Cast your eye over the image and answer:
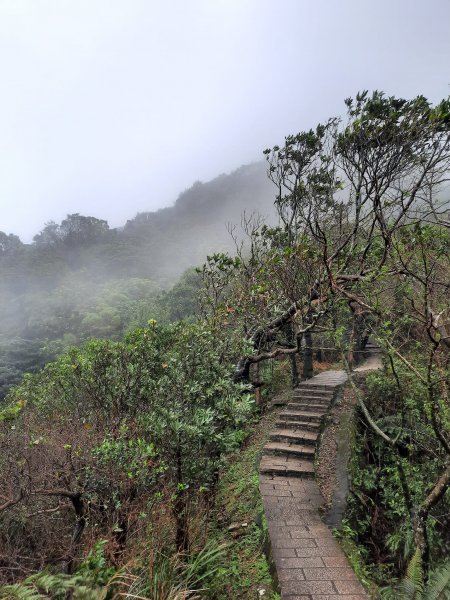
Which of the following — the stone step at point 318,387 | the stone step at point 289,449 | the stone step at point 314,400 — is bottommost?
the stone step at point 289,449

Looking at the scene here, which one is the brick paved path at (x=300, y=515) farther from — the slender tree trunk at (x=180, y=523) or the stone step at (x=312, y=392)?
the slender tree trunk at (x=180, y=523)

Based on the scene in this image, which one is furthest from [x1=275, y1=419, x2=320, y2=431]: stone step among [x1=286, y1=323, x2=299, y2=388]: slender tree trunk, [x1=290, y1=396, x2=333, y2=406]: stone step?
[x1=286, y1=323, x2=299, y2=388]: slender tree trunk

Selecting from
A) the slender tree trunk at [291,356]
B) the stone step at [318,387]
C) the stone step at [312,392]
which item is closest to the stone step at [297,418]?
the stone step at [312,392]

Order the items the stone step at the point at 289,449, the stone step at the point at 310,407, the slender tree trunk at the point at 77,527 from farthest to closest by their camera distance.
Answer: the stone step at the point at 310,407, the stone step at the point at 289,449, the slender tree trunk at the point at 77,527

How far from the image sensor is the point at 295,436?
6836 millimetres

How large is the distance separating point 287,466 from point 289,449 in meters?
0.49

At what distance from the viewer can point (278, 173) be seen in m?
9.52

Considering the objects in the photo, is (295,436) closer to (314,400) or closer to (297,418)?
(297,418)

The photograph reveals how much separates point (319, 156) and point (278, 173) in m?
Answer: 1.13

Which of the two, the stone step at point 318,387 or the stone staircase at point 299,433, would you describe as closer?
the stone staircase at point 299,433

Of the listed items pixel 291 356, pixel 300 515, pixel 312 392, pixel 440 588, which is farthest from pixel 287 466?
pixel 291 356

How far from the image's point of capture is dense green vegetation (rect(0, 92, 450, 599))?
3.50 meters

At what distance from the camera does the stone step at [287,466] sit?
589 centimetres

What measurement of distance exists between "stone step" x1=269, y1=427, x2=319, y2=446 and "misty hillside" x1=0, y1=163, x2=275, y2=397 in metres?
18.2
